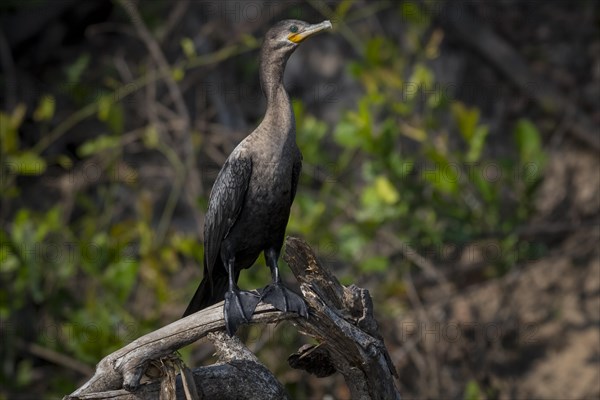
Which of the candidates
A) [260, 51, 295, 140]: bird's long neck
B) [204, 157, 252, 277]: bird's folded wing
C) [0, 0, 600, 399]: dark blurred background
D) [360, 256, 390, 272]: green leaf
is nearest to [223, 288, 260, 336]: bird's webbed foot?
[204, 157, 252, 277]: bird's folded wing

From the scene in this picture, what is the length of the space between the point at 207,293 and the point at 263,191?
53cm

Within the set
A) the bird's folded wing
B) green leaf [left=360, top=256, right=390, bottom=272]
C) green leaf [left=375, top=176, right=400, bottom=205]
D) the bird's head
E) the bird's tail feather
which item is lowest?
green leaf [left=360, top=256, right=390, bottom=272]

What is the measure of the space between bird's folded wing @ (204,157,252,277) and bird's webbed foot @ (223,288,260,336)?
0.86 ft

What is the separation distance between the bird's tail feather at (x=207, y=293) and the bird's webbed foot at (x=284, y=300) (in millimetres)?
372

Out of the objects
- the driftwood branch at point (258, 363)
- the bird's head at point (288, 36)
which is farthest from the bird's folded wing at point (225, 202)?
the bird's head at point (288, 36)

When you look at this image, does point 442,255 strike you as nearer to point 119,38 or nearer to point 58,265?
point 58,265

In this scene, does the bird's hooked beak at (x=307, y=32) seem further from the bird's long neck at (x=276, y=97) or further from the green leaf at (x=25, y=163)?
the green leaf at (x=25, y=163)

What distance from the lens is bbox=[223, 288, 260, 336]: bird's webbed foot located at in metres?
3.44

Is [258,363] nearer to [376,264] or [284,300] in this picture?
[284,300]

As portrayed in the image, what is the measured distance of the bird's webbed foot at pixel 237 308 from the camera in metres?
3.44

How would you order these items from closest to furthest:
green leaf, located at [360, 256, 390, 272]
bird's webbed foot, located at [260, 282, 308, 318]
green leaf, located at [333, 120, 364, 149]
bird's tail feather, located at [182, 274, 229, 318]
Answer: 1. bird's webbed foot, located at [260, 282, 308, 318]
2. bird's tail feather, located at [182, 274, 229, 318]
3. green leaf, located at [333, 120, 364, 149]
4. green leaf, located at [360, 256, 390, 272]

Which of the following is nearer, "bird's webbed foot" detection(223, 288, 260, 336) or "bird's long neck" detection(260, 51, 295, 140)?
"bird's webbed foot" detection(223, 288, 260, 336)

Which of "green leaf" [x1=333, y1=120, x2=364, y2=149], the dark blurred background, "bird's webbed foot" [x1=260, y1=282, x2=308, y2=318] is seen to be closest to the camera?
"bird's webbed foot" [x1=260, y1=282, x2=308, y2=318]

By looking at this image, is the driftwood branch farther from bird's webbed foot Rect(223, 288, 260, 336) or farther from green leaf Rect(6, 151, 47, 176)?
green leaf Rect(6, 151, 47, 176)
